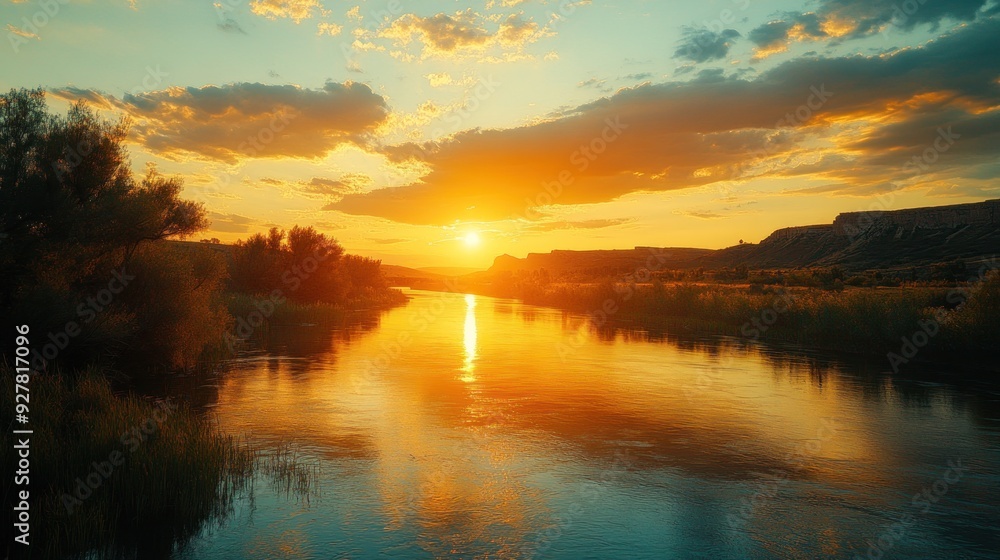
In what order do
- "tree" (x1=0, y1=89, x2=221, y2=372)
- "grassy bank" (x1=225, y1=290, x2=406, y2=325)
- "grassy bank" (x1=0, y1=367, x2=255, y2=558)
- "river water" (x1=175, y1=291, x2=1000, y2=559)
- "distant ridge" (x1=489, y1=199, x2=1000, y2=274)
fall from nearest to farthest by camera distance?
"grassy bank" (x1=0, y1=367, x2=255, y2=558) → "river water" (x1=175, y1=291, x2=1000, y2=559) → "tree" (x1=0, y1=89, x2=221, y2=372) → "grassy bank" (x1=225, y1=290, x2=406, y2=325) → "distant ridge" (x1=489, y1=199, x2=1000, y2=274)

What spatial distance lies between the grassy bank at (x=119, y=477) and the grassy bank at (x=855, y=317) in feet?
101

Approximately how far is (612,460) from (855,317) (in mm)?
26093

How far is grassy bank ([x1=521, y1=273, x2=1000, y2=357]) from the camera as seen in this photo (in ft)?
89.9

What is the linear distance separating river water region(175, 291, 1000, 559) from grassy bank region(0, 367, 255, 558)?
71cm

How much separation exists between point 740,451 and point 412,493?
7.88 metres

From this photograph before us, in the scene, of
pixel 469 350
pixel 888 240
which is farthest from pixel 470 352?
pixel 888 240

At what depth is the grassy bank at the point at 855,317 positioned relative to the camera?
27391 mm

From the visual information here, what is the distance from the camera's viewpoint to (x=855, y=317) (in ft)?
107

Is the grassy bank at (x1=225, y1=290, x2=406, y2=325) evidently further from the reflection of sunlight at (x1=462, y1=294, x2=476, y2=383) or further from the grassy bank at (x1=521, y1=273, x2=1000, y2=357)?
the grassy bank at (x1=521, y1=273, x2=1000, y2=357)

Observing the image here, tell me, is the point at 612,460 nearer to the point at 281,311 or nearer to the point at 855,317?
the point at 855,317

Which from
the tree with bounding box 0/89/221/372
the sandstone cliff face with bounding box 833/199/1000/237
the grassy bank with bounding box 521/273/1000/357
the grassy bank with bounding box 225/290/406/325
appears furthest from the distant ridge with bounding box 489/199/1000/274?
the tree with bounding box 0/89/221/372

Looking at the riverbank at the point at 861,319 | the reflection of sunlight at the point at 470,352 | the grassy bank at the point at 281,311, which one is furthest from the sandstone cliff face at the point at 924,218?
the grassy bank at the point at 281,311

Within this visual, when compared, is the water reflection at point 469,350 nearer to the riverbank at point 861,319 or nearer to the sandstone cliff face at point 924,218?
the riverbank at point 861,319

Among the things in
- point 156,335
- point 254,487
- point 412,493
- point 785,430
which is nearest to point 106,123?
point 156,335
